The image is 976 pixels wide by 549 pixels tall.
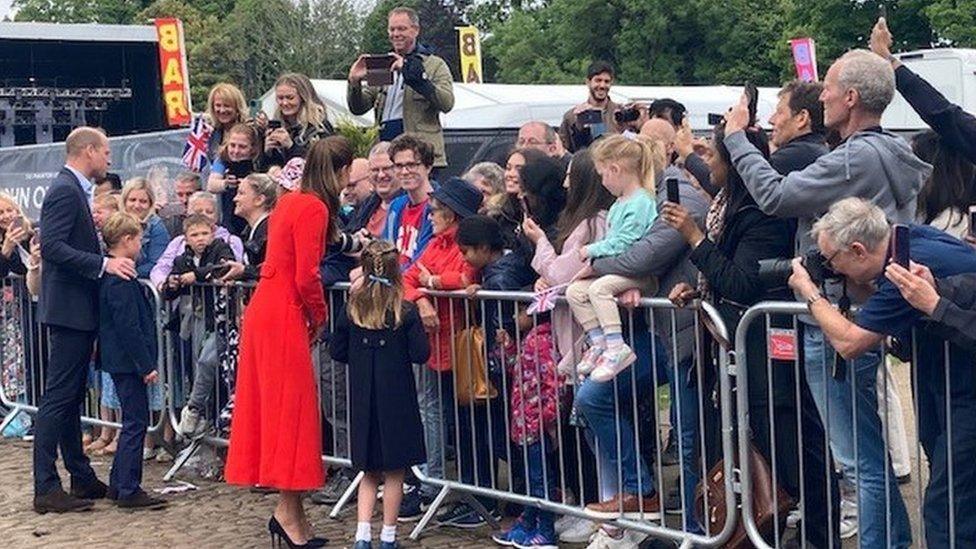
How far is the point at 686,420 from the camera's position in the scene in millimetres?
6492

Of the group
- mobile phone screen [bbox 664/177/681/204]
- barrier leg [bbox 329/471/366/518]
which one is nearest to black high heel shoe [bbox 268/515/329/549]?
barrier leg [bbox 329/471/366/518]

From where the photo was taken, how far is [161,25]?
2595 centimetres

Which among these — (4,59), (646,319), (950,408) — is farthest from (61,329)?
(4,59)

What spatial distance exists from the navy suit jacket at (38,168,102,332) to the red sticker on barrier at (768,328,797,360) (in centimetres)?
433

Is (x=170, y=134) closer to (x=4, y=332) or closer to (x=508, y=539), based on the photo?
(x=4, y=332)

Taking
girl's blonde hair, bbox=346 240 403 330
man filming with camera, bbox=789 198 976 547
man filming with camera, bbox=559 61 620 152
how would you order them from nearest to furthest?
man filming with camera, bbox=789 198 976 547, girl's blonde hair, bbox=346 240 403 330, man filming with camera, bbox=559 61 620 152

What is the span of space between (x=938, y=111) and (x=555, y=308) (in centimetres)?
202

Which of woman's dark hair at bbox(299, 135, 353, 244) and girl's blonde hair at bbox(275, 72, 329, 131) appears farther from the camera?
girl's blonde hair at bbox(275, 72, 329, 131)

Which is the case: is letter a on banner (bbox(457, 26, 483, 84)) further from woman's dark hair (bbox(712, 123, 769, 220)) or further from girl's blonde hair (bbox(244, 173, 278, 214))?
woman's dark hair (bbox(712, 123, 769, 220))

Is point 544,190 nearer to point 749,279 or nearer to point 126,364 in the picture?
point 749,279

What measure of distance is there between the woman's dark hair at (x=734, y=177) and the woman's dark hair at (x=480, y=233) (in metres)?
1.50

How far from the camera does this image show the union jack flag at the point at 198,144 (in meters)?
10.4

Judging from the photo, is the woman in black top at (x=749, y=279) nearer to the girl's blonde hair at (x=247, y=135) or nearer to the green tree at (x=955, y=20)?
the girl's blonde hair at (x=247, y=135)

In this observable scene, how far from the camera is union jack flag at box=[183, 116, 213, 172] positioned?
1043 cm
